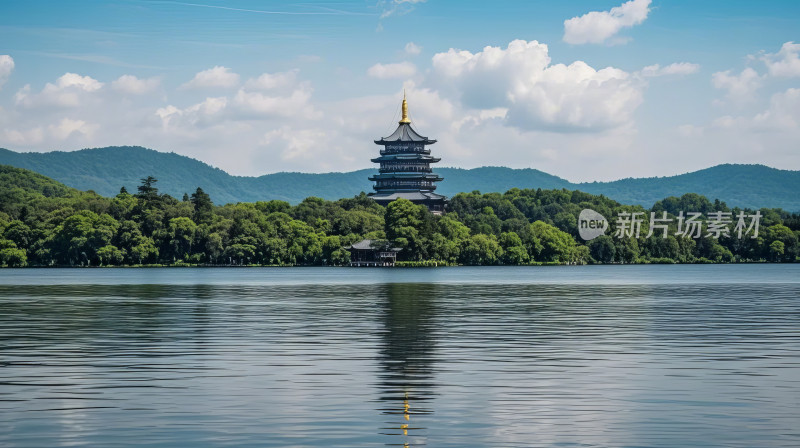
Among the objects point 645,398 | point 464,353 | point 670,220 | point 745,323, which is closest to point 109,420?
point 645,398

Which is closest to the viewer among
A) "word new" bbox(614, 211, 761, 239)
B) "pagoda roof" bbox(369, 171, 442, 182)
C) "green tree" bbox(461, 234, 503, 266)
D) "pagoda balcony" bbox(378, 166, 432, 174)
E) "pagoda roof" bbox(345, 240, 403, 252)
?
"pagoda roof" bbox(345, 240, 403, 252)

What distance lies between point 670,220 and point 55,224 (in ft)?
332

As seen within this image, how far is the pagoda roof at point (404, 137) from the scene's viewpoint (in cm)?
18625

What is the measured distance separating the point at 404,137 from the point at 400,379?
166m

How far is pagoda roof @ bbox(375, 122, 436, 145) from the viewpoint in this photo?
186250 mm

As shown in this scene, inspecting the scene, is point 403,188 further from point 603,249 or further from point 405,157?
point 603,249

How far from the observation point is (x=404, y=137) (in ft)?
616

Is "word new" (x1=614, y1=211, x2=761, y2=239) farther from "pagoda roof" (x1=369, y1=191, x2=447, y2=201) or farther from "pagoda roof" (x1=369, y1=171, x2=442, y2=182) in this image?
"pagoda roof" (x1=369, y1=171, x2=442, y2=182)

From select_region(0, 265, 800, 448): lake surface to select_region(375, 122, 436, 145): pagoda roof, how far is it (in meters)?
142

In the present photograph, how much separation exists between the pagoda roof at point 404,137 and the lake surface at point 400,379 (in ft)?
466

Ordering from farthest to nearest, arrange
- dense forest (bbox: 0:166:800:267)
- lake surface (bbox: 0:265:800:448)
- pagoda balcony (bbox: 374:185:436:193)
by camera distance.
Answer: pagoda balcony (bbox: 374:185:436:193)
dense forest (bbox: 0:166:800:267)
lake surface (bbox: 0:265:800:448)

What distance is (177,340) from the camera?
1258 inches

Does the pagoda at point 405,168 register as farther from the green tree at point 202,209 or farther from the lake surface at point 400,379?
the lake surface at point 400,379

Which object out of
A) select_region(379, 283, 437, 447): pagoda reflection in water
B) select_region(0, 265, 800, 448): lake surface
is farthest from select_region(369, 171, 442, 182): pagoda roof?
select_region(0, 265, 800, 448): lake surface
